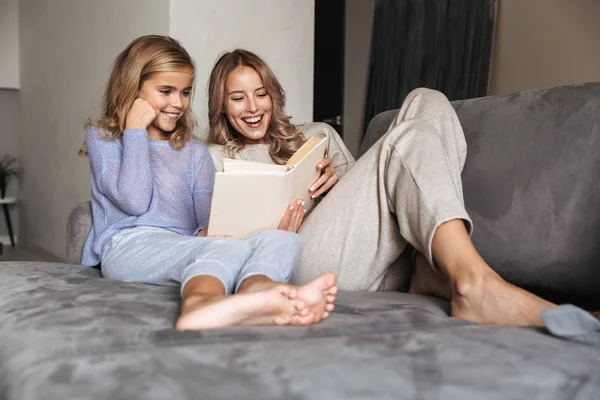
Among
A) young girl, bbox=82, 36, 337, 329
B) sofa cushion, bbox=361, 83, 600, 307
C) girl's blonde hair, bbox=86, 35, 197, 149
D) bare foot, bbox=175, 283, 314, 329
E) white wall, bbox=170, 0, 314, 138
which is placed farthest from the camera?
white wall, bbox=170, 0, 314, 138

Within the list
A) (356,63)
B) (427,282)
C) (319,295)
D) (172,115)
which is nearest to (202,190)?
(172,115)

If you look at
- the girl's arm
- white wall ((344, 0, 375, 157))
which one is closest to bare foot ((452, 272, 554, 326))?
the girl's arm

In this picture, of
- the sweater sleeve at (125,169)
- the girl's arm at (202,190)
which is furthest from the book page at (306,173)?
the sweater sleeve at (125,169)

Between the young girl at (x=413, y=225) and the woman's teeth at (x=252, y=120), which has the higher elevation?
the woman's teeth at (x=252, y=120)

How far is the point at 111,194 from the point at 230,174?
468 millimetres

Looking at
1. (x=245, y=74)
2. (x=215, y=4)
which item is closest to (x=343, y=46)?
(x=215, y=4)

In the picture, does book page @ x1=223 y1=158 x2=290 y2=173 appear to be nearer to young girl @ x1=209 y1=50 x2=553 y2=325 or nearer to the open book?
the open book

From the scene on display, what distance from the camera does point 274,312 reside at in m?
1.20

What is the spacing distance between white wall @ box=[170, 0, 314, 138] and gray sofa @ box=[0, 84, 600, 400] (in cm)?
128

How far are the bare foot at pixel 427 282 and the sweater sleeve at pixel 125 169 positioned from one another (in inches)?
29.3

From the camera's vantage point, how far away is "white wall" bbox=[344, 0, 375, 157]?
585 centimetres

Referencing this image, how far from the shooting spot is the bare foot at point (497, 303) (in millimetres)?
1279

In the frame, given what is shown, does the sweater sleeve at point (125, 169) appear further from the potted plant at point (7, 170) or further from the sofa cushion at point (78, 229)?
the potted plant at point (7, 170)

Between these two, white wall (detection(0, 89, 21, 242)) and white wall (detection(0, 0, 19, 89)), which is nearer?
white wall (detection(0, 0, 19, 89))
